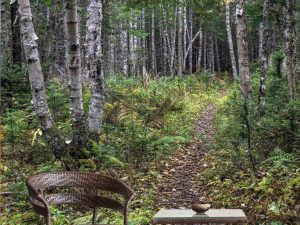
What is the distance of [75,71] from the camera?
857 cm

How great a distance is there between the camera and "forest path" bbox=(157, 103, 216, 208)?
8047mm

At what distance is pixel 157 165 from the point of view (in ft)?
33.1

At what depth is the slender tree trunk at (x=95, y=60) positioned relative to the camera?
9.84 metres

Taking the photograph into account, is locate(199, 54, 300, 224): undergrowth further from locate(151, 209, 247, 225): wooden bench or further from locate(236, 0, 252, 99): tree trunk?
locate(236, 0, 252, 99): tree trunk

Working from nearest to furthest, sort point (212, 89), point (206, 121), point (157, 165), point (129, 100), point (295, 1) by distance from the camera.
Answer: point (157, 165) < point (129, 100) < point (206, 121) < point (295, 1) < point (212, 89)

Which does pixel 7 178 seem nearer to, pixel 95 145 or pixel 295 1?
pixel 95 145

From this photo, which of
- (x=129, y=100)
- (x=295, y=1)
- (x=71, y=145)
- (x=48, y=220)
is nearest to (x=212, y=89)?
(x=295, y=1)

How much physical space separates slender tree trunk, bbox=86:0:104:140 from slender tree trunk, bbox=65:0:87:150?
42.4 inches

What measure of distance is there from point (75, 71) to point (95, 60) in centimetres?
137

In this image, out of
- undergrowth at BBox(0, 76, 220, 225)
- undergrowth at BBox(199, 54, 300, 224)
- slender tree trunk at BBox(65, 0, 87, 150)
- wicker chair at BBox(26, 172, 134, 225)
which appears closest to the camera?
wicker chair at BBox(26, 172, 134, 225)

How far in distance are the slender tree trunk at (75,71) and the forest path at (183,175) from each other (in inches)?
73.8

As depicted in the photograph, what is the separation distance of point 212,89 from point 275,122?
1890 centimetres

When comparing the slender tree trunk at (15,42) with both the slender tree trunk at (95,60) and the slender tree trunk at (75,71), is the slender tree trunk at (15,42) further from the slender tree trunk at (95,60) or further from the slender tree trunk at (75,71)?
the slender tree trunk at (75,71)

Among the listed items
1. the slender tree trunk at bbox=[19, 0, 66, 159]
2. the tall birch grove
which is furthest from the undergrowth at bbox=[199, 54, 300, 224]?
the slender tree trunk at bbox=[19, 0, 66, 159]
